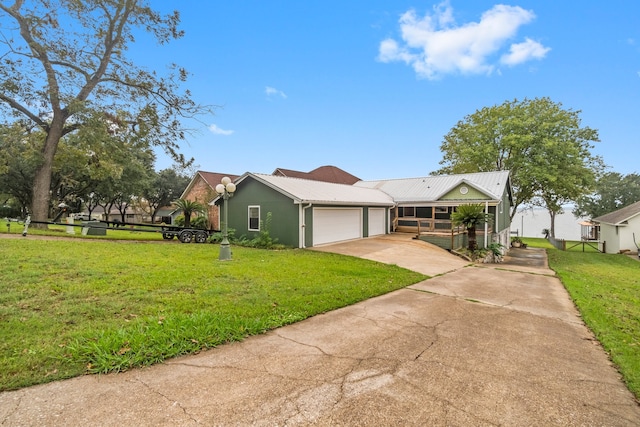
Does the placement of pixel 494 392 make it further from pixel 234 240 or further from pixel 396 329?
pixel 234 240

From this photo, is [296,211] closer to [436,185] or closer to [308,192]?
[308,192]

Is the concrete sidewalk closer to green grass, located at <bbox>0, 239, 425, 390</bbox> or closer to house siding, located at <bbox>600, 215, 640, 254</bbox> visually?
green grass, located at <bbox>0, 239, 425, 390</bbox>

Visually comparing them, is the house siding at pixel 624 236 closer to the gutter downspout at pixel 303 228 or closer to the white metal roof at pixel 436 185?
the white metal roof at pixel 436 185

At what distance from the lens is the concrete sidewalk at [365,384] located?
8.00 ft

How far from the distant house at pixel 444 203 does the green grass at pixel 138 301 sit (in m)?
10.3

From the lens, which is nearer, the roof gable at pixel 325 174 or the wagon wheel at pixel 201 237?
the wagon wheel at pixel 201 237

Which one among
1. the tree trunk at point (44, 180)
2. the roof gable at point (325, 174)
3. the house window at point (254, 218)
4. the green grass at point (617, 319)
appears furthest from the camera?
the roof gable at point (325, 174)

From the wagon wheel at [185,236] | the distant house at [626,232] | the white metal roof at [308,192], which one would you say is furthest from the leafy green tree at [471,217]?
the distant house at [626,232]

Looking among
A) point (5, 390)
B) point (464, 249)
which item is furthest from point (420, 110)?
point (5, 390)

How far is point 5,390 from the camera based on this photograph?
2.66 m

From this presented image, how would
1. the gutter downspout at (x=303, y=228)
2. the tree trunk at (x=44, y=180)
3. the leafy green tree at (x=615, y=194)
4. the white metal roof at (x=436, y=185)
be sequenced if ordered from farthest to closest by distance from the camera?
the leafy green tree at (x=615, y=194) → the white metal roof at (x=436, y=185) → the tree trunk at (x=44, y=180) → the gutter downspout at (x=303, y=228)

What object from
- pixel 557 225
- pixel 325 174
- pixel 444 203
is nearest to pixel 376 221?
pixel 444 203

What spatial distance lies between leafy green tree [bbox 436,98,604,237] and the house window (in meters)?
20.6

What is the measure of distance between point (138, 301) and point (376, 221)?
16.5 metres
